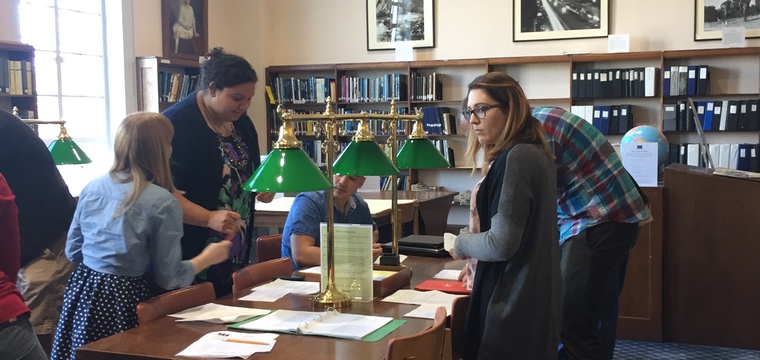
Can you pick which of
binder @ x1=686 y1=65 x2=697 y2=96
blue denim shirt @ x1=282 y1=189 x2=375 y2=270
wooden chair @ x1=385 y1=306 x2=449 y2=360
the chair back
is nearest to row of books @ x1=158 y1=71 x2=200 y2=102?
the chair back

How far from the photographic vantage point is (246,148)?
3.39 meters

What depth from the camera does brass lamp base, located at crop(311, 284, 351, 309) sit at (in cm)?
265

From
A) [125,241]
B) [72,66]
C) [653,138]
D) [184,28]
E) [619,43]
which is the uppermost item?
[184,28]

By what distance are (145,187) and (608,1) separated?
6731 millimetres

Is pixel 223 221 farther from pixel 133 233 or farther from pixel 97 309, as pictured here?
pixel 97 309

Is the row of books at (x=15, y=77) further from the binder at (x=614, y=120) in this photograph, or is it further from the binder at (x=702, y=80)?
the binder at (x=702, y=80)

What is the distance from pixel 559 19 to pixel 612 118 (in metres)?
1.23

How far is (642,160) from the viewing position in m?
4.80

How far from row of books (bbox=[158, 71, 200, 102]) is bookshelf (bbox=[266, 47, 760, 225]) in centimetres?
169

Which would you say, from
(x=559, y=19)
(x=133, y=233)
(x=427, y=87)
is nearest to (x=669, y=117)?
(x=559, y=19)

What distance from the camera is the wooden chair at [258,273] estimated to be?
3031mm

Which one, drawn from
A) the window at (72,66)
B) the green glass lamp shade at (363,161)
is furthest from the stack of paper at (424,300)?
the window at (72,66)

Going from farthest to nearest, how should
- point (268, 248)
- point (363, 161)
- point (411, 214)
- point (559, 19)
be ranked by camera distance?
1. point (559, 19)
2. point (411, 214)
3. point (268, 248)
4. point (363, 161)

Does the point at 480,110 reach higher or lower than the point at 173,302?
higher
